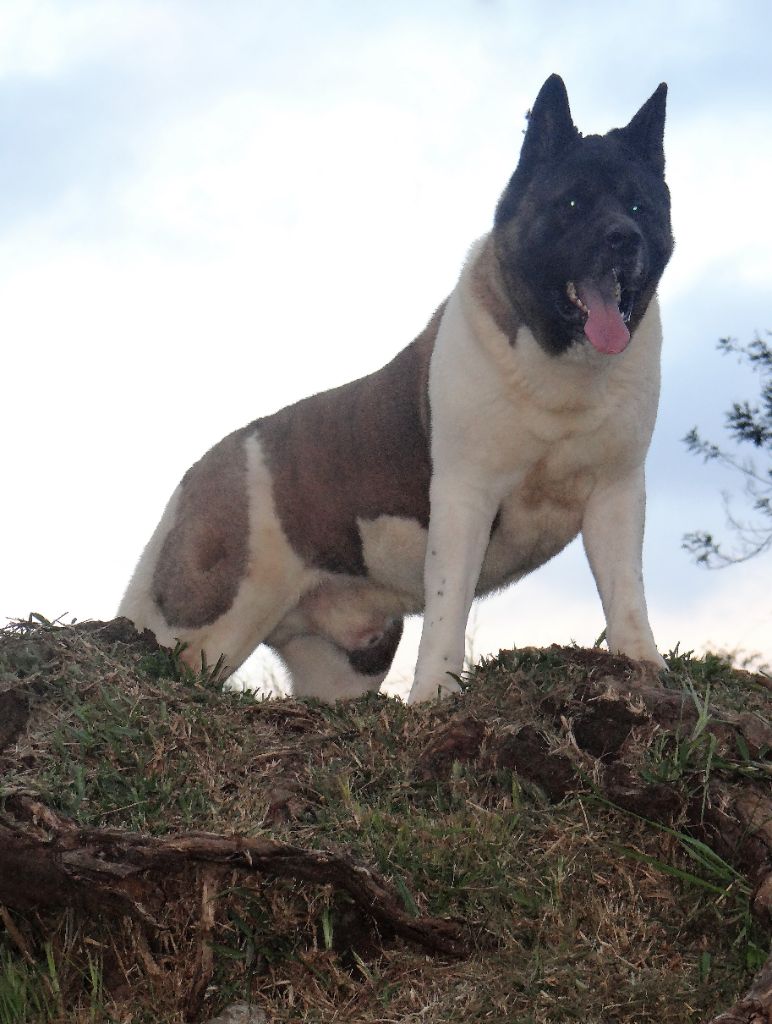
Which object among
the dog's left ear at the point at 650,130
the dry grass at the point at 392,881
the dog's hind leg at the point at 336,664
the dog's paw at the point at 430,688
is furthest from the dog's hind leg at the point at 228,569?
the dog's left ear at the point at 650,130

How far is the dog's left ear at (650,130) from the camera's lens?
198 inches

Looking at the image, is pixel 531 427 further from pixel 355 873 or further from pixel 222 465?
pixel 355 873

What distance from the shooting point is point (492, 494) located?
4996 mm

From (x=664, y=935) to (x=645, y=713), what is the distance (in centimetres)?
67

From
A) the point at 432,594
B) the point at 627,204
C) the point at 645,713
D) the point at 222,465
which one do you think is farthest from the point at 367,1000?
the point at 222,465

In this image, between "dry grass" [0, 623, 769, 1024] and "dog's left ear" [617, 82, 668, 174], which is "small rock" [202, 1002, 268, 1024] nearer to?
"dry grass" [0, 623, 769, 1024]

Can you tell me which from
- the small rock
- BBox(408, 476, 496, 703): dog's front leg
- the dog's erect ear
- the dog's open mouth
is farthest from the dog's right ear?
the small rock

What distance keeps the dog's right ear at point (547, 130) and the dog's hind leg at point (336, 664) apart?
211 centimetres

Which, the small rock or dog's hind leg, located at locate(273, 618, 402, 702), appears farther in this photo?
dog's hind leg, located at locate(273, 618, 402, 702)

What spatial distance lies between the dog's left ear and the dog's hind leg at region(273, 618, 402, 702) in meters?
2.25

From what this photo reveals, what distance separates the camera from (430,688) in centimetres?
475

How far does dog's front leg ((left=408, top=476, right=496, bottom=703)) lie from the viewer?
4.82 metres

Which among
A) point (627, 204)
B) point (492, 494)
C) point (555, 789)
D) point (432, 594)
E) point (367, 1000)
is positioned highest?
point (627, 204)

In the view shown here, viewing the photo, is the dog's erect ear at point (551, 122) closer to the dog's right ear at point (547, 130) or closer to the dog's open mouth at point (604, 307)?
the dog's right ear at point (547, 130)
